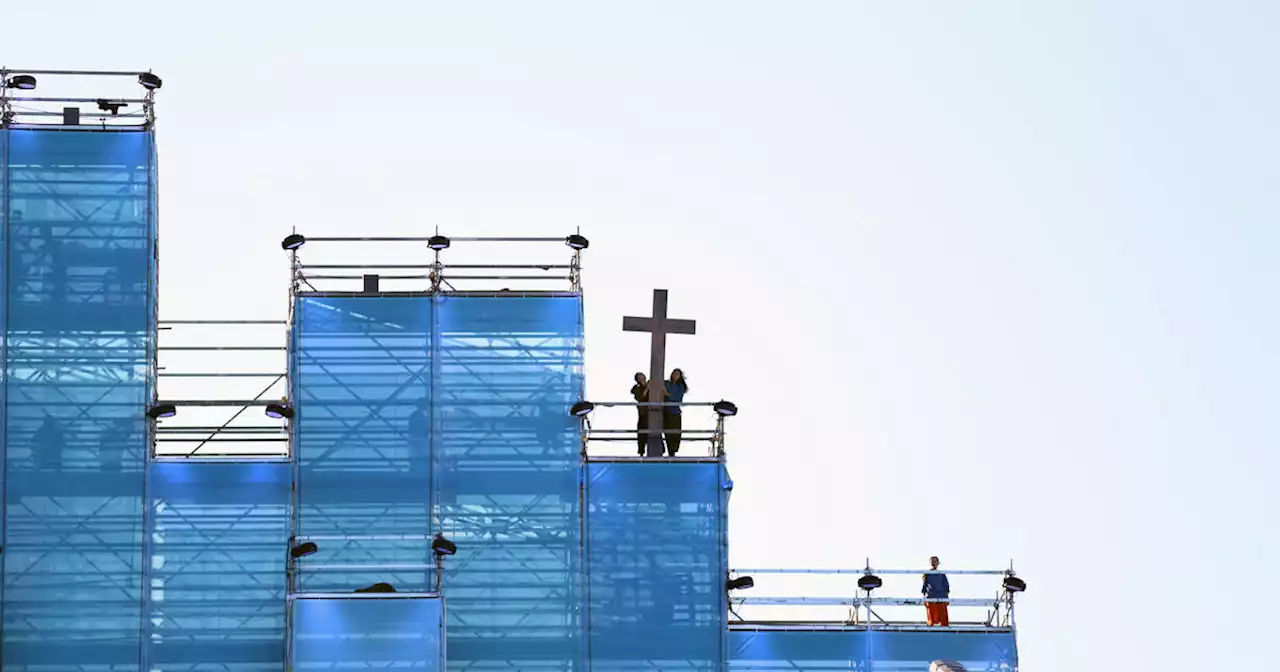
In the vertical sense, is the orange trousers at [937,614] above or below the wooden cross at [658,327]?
below

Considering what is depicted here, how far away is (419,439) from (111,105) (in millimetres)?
6948

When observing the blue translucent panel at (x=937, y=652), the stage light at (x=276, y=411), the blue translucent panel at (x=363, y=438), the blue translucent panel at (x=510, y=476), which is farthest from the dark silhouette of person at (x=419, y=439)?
the blue translucent panel at (x=937, y=652)

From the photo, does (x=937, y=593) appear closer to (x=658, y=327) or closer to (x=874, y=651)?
(x=874, y=651)

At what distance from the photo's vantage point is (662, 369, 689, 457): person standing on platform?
45656mm

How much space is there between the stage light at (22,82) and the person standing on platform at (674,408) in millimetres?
10731

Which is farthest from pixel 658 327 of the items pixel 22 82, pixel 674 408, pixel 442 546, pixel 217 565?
pixel 22 82

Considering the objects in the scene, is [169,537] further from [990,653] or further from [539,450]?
[990,653]

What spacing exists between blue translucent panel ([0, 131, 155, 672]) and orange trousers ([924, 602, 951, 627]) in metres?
12.0

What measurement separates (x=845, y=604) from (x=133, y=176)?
41.6 feet

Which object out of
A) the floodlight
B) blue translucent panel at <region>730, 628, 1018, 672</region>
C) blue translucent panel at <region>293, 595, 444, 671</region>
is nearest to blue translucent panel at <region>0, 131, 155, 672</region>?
the floodlight

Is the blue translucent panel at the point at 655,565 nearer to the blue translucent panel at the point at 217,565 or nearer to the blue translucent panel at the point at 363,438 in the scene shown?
the blue translucent panel at the point at 363,438

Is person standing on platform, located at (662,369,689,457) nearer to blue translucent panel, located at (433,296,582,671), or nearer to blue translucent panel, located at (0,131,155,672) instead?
blue translucent panel, located at (433,296,582,671)

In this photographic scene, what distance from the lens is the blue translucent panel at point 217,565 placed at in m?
43.5

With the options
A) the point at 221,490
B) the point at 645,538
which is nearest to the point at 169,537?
the point at 221,490
